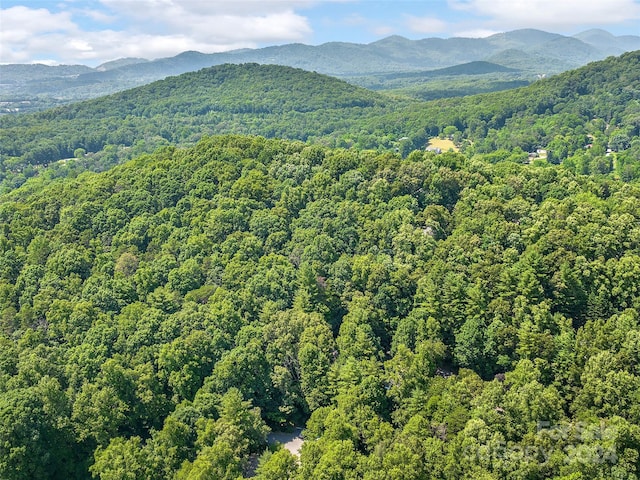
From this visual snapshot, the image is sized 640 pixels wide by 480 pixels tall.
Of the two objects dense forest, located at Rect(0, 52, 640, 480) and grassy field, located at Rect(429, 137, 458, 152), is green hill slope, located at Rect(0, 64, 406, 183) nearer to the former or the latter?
grassy field, located at Rect(429, 137, 458, 152)

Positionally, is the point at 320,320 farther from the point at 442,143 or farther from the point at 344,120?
the point at 344,120

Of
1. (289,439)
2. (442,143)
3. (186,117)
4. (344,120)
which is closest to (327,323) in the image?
(289,439)

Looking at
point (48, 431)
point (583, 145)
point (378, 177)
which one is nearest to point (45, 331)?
point (48, 431)

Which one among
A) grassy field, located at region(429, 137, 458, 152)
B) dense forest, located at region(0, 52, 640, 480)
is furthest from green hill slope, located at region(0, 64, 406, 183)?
dense forest, located at region(0, 52, 640, 480)

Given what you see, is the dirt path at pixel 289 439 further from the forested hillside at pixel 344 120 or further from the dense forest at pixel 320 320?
the forested hillside at pixel 344 120

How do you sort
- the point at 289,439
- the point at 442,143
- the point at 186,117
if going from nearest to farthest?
1. the point at 289,439
2. the point at 442,143
3. the point at 186,117

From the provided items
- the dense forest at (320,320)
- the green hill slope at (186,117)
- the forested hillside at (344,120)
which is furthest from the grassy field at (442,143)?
the dense forest at (320,320)

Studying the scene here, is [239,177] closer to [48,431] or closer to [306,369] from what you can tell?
[306,369]
